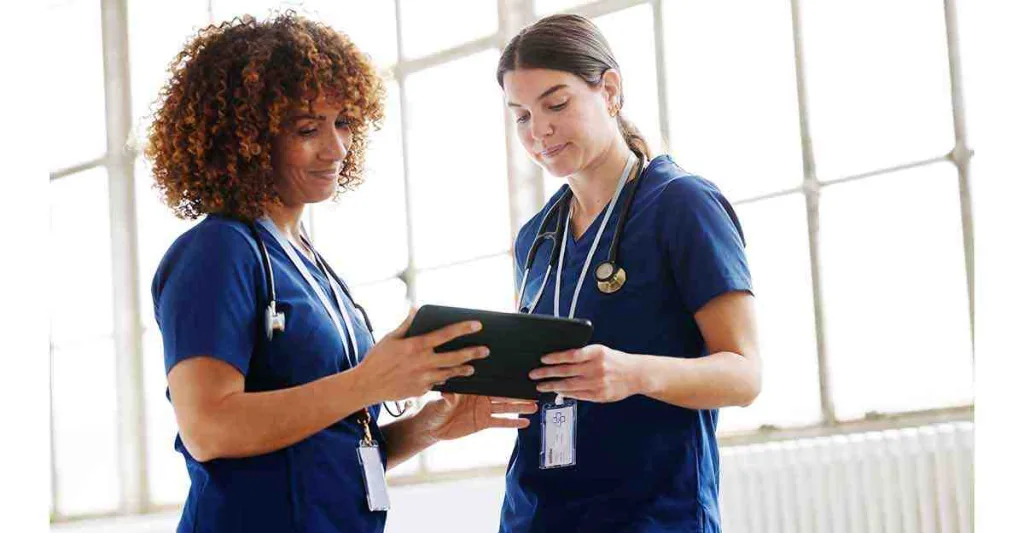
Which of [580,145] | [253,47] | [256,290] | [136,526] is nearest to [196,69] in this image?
[253,47]

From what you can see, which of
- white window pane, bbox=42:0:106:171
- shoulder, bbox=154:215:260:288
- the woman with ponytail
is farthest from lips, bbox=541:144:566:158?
white window pane, bbox=42:0:106:171

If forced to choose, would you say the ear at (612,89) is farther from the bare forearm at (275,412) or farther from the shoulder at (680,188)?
the bare forearm at (275,412)

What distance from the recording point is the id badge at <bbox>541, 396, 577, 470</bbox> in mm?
2057

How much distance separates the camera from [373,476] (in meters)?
2.03

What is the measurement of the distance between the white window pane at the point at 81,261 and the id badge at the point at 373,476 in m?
4.18

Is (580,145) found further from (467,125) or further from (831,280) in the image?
(467,125)

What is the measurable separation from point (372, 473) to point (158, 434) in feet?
13.0

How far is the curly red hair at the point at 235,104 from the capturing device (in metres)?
2.06

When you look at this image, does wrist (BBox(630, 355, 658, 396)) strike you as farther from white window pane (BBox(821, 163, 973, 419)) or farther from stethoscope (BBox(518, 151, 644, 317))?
white window pane (BBox(821, 163, 973, 419))

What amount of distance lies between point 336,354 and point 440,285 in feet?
9.10

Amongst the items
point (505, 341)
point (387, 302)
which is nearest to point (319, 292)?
point (505, 341)

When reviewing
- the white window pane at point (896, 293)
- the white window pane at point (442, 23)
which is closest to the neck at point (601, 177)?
the white window pane at point (896, 293)

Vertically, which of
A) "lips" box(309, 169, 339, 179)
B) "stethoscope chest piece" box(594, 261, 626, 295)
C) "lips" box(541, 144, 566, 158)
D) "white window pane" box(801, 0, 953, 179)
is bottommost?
"stethoscope chest piece" box(594, 261, 626, 295)

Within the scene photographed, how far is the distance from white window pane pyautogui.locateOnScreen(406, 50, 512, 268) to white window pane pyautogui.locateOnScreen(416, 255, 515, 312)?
4cm
